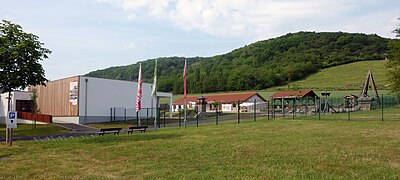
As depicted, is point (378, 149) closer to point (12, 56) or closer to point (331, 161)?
point (331, 161)

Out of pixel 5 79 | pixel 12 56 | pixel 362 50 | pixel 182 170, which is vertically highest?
pixel 362 50

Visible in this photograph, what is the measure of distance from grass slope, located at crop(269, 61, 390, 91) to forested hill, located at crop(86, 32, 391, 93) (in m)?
3.79

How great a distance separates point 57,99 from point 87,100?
4.52 meters

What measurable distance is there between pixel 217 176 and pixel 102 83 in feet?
108

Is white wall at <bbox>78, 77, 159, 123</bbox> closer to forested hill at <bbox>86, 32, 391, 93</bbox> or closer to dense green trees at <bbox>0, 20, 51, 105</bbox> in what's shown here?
dense green trees at <bbox>0, 20, 51, 105</bbox>

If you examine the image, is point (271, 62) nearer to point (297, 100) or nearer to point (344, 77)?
point (344, 77)

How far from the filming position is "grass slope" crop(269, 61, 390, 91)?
83250 mm

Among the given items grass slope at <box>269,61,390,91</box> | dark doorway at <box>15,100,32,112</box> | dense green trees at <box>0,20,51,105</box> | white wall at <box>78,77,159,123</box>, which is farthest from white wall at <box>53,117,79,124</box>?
grass slope at <box>269,61,390,91</box>

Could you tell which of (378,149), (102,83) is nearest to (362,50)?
(102,83)

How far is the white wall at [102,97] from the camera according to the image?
3688 centimetres

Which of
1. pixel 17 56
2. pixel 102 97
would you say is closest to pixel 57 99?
pixel 102 97

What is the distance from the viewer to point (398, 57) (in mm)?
32281

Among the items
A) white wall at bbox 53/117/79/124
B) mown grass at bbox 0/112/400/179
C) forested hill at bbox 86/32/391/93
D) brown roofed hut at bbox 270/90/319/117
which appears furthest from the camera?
forested hill at bbox 86/32/391/93

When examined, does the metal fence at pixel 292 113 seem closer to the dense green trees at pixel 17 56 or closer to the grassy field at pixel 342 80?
the dense green trees at pixel 17 56
